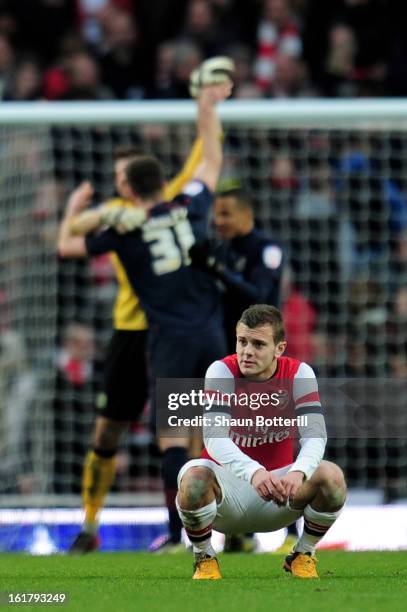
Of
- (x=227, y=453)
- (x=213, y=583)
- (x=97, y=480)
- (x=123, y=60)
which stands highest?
(x=123, y=60)

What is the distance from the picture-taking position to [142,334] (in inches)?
339

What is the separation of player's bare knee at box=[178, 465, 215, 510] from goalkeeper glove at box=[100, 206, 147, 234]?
262 cm

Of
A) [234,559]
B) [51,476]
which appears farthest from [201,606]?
[51,476]

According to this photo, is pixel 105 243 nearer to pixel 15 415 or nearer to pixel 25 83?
pixel 15 415

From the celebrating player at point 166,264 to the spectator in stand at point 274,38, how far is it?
5015 mm

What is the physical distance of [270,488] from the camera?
18.0ft

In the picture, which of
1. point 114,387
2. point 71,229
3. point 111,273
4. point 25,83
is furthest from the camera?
point 25,83

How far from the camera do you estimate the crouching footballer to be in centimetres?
574

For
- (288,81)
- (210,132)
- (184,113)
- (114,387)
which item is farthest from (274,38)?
(114,387)

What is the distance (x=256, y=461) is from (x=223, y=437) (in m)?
0.20

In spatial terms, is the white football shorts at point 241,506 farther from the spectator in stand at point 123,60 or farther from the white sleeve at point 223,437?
the spectator in stand at point 123,60

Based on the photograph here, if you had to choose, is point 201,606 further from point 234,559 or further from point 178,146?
point 178,146

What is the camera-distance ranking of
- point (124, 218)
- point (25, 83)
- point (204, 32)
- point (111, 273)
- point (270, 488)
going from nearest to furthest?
point (270, 488), point (124, 218), point (111, 273), point (25, 83), point (204, 32)

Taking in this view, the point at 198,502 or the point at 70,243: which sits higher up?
the point at 70,243
